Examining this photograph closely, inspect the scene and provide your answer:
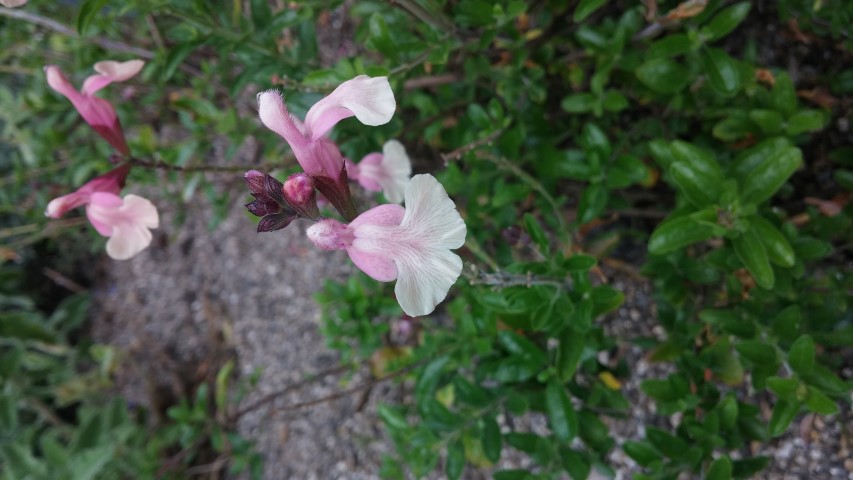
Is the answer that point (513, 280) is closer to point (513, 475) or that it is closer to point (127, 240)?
point (513, 475)

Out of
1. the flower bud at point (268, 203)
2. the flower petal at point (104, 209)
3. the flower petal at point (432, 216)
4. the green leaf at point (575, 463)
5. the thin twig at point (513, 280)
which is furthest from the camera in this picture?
the green leaf at point (575, 463)

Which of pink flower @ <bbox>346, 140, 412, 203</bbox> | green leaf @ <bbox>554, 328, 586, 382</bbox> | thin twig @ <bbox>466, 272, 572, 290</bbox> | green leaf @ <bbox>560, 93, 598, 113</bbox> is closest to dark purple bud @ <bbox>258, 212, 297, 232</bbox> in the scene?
thin twig @ <bbox>466, 272, 572, 290</bbox>

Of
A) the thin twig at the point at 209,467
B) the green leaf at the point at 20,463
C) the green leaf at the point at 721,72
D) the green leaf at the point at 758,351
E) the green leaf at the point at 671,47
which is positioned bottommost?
the thin twig at the point at 209,467

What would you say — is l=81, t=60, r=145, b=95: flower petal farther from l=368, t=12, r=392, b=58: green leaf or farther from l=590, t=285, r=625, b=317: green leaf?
l=590, t=285, r=625, b=317: green leaf

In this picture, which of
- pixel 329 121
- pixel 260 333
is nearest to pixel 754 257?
pixel 329 121

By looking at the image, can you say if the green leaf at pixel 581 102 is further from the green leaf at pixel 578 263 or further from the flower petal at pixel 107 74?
the flower petal at pixel 107 74

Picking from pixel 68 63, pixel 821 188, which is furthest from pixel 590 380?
pixel 68 63

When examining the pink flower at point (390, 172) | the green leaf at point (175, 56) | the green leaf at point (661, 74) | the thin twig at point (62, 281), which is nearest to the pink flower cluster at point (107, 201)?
the green leaf at point (175, 56)
